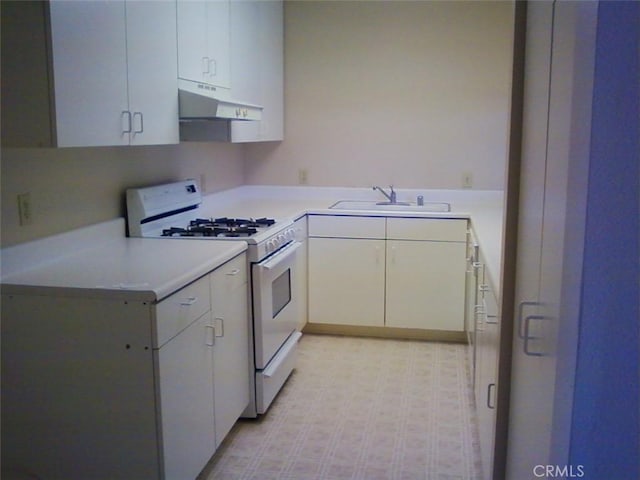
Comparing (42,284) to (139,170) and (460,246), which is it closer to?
(139,170)

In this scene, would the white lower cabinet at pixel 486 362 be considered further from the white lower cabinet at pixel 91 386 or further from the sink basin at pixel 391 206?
the sink basin at pixel 391 206

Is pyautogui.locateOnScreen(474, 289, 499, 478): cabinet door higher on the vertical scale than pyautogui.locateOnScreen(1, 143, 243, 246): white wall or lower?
lower

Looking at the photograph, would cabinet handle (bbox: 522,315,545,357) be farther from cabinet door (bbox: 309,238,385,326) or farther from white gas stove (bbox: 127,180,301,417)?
cabinet door (bbox: 309,238,385,326)

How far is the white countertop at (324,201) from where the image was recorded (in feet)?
13.0

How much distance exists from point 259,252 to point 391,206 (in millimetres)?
1817

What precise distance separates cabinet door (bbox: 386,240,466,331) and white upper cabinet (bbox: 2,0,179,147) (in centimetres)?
198

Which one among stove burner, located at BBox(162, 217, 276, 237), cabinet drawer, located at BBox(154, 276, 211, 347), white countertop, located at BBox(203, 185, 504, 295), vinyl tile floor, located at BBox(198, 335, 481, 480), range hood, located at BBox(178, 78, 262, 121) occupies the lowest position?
vinyl tile floor, located at BBox(198, 335, 481, 480)

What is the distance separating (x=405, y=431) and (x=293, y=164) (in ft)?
7.96

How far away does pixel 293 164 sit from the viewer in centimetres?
481

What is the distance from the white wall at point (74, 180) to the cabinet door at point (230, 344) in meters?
0.65

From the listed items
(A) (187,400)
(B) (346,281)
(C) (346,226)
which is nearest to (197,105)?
(A) (187,400)

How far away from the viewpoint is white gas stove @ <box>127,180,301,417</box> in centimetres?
297

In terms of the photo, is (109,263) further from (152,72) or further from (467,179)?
(467,179)

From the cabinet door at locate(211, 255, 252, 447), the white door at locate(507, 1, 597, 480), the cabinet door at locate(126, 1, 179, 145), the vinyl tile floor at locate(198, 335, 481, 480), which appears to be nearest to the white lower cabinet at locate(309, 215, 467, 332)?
the vinyl tile floor at locate(198, 335, 481, 480)
